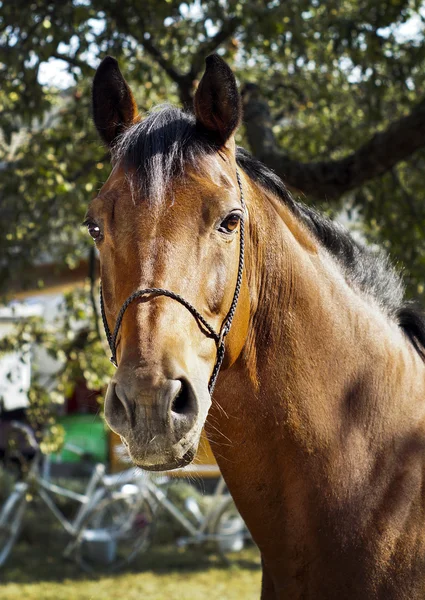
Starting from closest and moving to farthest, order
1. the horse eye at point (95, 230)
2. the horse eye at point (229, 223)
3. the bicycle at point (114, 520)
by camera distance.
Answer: the horse eye at point (229, 223) < the horse eye at point (95, 230) < the bicycle at point (114, 520)

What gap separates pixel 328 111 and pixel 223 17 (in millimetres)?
2262

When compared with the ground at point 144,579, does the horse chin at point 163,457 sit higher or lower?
higher

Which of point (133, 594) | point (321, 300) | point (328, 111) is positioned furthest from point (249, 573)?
point (321, 300)

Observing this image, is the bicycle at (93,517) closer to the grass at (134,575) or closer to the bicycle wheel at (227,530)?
the grass at (134,575)

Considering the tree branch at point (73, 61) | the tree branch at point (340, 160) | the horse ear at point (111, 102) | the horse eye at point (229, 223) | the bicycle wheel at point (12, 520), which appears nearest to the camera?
the horse eye at point (229, 223)

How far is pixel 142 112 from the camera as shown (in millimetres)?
4281

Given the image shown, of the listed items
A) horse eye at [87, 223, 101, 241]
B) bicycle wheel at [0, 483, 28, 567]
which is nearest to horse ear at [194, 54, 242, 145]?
horse eye at [87, 223, 101, 241]

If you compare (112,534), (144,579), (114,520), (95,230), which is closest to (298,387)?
(95,230)

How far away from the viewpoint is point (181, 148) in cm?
207

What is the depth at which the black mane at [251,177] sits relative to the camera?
6.64ft

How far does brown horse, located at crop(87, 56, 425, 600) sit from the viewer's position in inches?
75.5

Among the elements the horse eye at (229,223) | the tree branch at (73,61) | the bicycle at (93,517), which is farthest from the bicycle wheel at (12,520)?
the horse eye at (229,223)

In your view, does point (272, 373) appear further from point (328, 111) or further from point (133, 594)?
point (133, 594)

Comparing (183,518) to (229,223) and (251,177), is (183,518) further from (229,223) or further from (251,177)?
(229,223)
